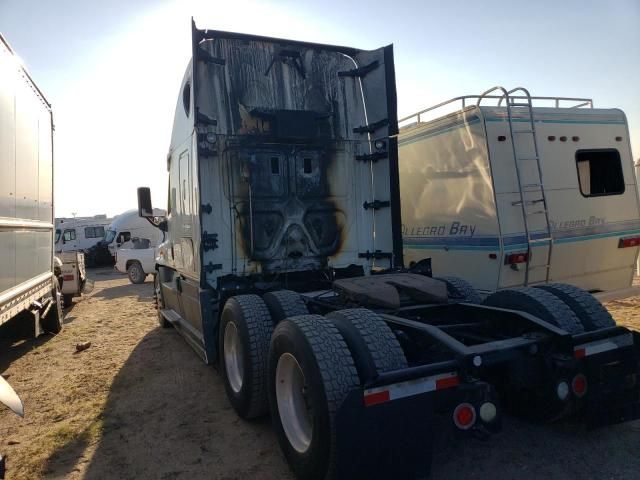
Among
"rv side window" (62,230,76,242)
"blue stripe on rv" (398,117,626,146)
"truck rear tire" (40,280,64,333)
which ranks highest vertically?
"rv side window" (62,230,76,242)

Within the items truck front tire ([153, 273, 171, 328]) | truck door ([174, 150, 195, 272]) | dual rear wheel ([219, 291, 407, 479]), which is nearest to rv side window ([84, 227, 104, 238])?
truck front tire ([153, 273, 171, 328])

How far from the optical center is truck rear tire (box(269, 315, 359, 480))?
2742 millimetres

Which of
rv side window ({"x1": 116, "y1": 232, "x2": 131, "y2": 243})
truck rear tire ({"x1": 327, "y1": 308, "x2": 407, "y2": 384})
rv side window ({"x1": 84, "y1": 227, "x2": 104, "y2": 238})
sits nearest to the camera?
truck rear tire ({"x1": 327, "y1": 308, "x2": 407, "y2": 384})

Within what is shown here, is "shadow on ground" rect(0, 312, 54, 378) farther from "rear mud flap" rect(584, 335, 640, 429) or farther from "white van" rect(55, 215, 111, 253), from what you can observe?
"white van" rect(55, 215, 111, 253)

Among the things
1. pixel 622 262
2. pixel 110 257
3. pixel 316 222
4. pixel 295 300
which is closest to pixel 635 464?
pixel 295 300

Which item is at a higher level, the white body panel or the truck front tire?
the white body panel

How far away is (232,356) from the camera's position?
15.2 ft

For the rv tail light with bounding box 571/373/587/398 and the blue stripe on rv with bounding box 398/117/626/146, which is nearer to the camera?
the rv tail light with bounding box 571/373/587/398

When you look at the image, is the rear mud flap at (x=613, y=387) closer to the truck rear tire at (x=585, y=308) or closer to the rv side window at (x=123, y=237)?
the truck rear tire at (x=585, y=308)

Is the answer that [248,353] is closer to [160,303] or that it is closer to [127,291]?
[160,303]

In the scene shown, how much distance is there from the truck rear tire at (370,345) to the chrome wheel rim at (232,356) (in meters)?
1.59

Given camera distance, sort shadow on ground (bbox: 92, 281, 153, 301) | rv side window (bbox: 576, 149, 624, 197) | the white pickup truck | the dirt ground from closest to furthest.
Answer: the dirt ground
rv side window (bbox: 576, 149, 624, 197)
shadow on ground (bbox: 92, 281, 153, 301)
the white pickup truck

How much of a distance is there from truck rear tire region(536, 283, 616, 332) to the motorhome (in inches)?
213

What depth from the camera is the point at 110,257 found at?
25.3m
